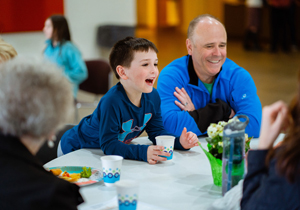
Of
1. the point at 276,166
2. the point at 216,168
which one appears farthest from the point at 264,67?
the point at 276,166

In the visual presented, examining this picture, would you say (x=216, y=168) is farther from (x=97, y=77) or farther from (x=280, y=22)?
(x=280, y=22)

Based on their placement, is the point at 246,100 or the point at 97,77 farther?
the point at 97,77

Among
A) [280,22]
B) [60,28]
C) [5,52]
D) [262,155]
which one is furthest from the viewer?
[280,22]

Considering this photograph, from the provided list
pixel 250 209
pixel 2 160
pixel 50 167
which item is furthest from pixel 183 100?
pixel 2 160

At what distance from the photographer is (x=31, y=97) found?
0.95m

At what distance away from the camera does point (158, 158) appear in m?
1.78

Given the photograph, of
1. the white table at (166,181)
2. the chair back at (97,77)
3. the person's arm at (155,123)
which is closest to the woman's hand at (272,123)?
the white table at (166,181)

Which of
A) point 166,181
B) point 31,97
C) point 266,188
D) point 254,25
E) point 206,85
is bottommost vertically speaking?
point 254,25

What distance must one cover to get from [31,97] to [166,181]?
81cm

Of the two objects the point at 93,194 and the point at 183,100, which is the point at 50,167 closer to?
the point at 93,194

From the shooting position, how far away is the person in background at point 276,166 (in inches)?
37.3

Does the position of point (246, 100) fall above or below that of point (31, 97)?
below

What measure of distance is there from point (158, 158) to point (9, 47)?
1.06 m

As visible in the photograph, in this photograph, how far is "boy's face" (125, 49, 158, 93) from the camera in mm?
1961
